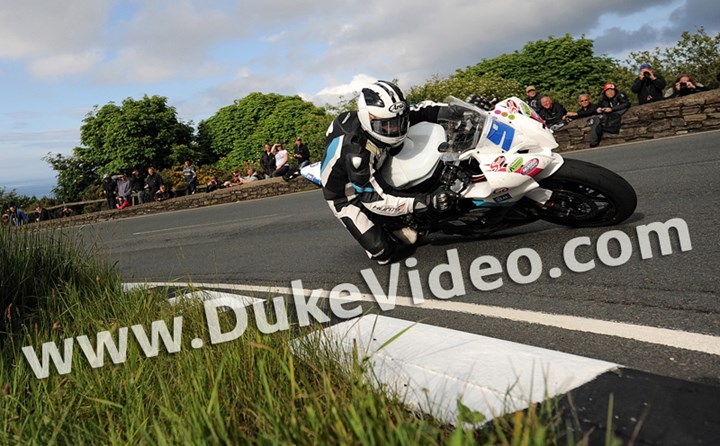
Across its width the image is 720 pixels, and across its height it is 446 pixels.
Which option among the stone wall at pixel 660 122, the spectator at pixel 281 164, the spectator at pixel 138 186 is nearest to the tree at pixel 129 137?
the spectator at pixel 138 186

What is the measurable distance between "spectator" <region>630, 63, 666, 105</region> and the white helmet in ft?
36.2

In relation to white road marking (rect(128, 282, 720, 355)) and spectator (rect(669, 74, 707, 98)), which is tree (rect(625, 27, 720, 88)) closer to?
spectator (rect(669, 74, 707, 98))

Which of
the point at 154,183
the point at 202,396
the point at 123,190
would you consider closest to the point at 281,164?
the point at 154,183

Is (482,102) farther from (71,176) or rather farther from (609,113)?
(71,176)

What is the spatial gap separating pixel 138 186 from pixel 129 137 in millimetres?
17745

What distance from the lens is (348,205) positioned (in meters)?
5.54

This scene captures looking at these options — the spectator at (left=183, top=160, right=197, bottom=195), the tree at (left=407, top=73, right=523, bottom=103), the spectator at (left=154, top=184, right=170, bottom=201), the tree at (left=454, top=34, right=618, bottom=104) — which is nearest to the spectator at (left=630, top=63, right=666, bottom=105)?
the tree at (left=407, top=73, right=523, bottom=103)

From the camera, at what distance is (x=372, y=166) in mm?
5172

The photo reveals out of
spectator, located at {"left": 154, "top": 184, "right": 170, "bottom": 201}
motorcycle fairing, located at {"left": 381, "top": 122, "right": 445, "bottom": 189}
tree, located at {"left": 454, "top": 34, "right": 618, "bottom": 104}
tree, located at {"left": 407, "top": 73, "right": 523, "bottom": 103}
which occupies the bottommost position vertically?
motorcycle fairing, located at {"left": 381, "top": 122, "right": 445, "bottom": 189}

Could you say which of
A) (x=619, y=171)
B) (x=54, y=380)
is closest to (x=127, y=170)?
(x=619, y=171)

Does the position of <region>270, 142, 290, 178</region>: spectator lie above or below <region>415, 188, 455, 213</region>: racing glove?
above

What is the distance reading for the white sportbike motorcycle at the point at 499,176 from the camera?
4.57 metres

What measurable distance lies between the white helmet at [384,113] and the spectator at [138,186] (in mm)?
20822

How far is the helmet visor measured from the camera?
192 inches
